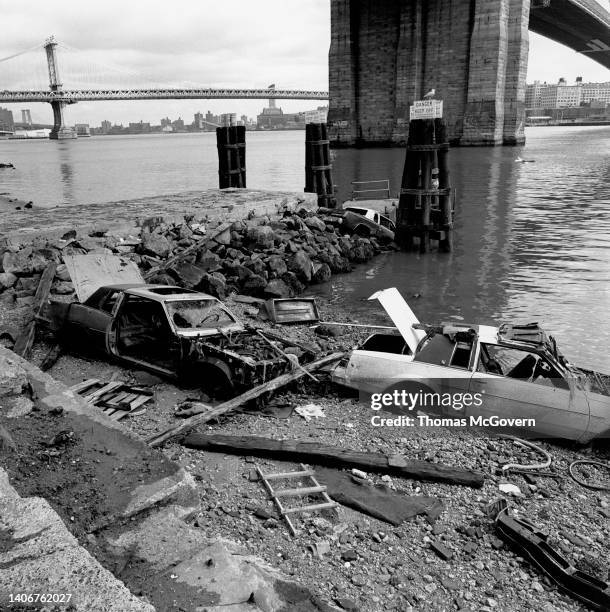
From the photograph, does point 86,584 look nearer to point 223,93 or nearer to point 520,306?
point 520,306

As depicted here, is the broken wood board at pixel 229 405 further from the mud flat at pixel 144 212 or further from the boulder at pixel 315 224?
the boulder at pixel 315 224

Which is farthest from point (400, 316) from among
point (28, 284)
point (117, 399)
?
point (28, 284)

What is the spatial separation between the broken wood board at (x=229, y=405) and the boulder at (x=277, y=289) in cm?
592

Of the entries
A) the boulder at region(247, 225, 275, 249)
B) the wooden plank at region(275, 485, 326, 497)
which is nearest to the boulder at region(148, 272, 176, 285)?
the boulder at region(247, 225, 275, 249)

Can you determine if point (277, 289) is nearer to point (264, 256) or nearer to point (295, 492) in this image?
point (264, 256)

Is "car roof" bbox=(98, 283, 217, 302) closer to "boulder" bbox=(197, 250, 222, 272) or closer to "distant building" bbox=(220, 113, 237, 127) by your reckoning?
"boulder" bbox=(197, 250, 222, 272)

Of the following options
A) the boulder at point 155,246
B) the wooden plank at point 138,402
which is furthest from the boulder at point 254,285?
the wooden plank at point 138,402

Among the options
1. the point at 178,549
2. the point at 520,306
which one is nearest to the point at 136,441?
the point at 178,549

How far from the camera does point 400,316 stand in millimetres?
7609

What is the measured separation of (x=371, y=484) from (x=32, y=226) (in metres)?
12.9

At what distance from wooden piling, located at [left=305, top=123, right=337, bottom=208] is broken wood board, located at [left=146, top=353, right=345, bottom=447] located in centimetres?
1878

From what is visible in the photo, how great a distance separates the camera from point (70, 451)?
4.70 m

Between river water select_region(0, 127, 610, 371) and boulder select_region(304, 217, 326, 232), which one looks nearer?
river water select_region(0, 127, 610, 371)

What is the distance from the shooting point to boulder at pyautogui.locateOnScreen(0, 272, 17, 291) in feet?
37.6
